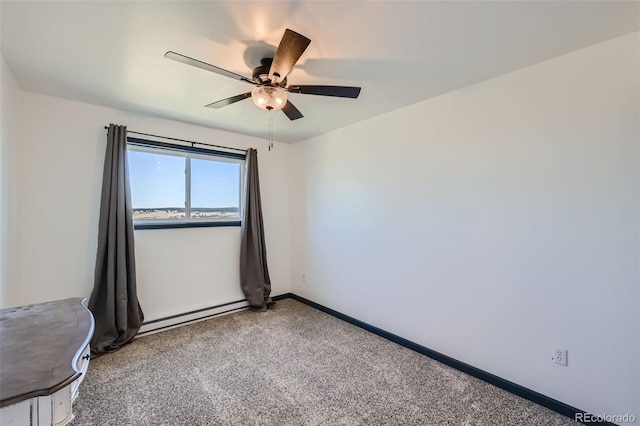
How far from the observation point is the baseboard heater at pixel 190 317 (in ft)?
9.82

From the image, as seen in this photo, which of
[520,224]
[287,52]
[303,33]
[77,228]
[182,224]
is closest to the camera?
[287,52]

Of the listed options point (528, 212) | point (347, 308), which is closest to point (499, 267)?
point (528, 212)

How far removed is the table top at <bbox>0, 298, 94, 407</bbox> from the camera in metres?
0.79

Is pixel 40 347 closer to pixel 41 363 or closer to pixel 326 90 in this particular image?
pixel 41 363

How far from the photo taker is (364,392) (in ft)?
6.63

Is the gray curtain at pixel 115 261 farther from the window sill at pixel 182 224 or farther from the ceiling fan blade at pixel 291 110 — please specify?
the ceiling fan blade at pixel 291 110

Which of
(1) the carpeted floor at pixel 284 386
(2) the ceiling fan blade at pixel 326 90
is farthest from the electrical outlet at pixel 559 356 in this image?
(2) the ceiling fan blade at pixel 326 90

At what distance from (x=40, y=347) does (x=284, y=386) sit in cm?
155

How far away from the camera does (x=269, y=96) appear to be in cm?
183

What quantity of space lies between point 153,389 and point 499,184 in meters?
3.04

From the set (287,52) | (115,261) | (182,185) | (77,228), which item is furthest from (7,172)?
(287,52)

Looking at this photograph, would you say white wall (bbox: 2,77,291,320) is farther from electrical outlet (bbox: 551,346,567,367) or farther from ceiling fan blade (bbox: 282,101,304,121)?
electrical outlet (bbox: 551,346,567,367)

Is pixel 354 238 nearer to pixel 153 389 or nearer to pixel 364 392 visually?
pixel 364 392

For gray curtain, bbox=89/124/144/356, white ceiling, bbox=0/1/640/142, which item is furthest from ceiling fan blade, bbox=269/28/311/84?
gray curtain, bbox=89/124/144/356
